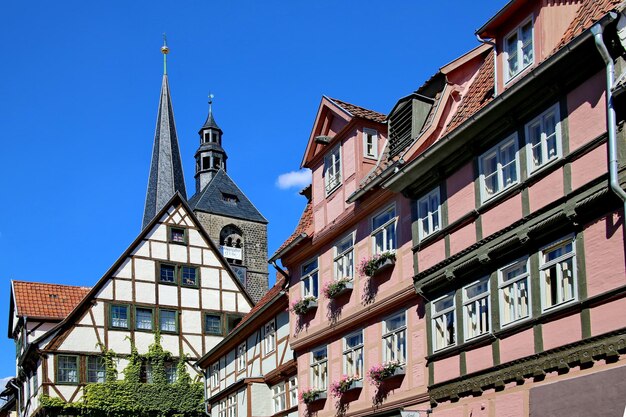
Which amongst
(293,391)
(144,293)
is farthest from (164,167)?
(293,391)

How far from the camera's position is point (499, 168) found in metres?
17.2

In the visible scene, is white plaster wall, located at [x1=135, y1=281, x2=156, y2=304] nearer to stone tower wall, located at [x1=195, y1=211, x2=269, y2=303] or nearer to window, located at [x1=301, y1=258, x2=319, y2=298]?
window, located at [x1=301, y1=258, x2=319, y2=298]

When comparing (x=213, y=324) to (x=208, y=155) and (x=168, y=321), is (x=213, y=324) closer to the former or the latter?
(x=168, y=321)

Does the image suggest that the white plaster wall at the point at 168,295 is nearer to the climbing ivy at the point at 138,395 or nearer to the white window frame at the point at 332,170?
the climbing ivy at the point at 138,395

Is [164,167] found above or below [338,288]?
above

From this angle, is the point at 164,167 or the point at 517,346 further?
the point at 164,167

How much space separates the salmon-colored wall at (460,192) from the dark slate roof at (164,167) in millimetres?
56799

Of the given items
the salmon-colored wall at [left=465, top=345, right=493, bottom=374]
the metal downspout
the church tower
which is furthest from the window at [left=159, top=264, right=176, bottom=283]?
the church tower

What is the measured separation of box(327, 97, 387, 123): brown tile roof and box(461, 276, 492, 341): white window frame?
6429 millimetres

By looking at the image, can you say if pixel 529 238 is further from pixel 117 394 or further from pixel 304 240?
pixel 117 394

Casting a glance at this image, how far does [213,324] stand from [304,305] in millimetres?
21084

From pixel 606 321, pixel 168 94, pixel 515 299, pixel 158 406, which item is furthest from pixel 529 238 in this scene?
pixel 168 94

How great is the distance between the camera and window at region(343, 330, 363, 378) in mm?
22312

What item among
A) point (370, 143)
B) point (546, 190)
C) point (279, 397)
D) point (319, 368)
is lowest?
point (279, 397)
